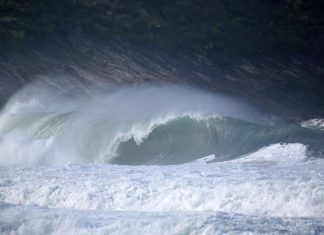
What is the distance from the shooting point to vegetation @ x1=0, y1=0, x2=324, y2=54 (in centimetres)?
2138

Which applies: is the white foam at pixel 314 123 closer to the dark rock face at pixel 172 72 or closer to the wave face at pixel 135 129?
the dark rock face at pixel 172 72

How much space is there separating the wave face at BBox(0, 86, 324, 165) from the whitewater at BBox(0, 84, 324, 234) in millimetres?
39

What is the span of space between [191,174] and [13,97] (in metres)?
10.5

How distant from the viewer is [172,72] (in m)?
19.9

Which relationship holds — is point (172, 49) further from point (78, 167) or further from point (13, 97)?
point (78, 167)

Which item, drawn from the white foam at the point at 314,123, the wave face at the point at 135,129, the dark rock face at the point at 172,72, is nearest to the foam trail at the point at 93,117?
the wave face at the point at 135,129

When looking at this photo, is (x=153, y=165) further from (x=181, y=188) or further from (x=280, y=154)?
(x=181, y=188)

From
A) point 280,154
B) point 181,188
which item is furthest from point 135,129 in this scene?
point 181,188

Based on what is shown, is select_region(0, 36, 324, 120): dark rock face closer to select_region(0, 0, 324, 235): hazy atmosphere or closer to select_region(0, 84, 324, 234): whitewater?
select_region(0, 0, 324, 235): hazy atmosphere

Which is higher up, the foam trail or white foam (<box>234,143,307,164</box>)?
the foam trail

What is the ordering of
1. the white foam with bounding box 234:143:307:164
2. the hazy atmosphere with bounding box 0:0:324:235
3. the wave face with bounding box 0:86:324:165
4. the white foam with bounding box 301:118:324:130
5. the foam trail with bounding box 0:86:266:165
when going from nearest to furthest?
the hazy atmosphere with bounding box 0:0:324:235 → the white foam with bounding box 234:143:307:164 → the wave face with bounding box 0:86:324:165 → the foam trail with bounding box 0:86:266:165 → the white foam with bounding box 301:118:324:130

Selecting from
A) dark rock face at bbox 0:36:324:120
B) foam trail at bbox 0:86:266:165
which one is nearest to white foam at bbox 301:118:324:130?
dark rock face at bbox 0:36:324:120

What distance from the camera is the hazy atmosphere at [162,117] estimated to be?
27.5 ft

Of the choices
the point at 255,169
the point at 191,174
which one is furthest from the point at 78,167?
the point at 255,169
